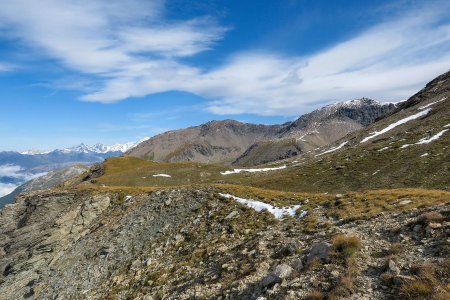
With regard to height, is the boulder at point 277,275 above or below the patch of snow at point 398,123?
below

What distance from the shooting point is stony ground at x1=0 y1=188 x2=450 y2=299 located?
15.8 m

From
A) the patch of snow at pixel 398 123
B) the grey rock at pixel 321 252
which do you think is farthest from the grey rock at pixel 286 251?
the patch of snow at pixel 398 123

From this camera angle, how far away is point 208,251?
26953 mm

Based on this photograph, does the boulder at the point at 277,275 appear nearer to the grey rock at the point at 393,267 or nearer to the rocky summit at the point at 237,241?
the rocky summit at the point at 237,241

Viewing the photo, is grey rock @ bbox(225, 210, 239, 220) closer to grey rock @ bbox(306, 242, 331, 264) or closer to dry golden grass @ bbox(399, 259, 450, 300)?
grey rock @ bbox(306, 242, 331, 264)

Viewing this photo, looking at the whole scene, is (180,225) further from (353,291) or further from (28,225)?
(28,225)

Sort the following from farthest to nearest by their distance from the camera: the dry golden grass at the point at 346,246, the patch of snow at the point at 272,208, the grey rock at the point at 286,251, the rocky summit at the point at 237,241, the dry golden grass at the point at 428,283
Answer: the patch of snow at the point at 272,208 < the grey rock at the point at 286,251 < the dry golden grass at the point at 346,246 < the rocky summit at the point at 237,241 < the dry golden grass at the point at 428,283

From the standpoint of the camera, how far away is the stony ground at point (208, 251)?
1579 cm

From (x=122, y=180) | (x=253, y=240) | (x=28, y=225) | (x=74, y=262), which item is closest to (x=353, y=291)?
(x=253, y=240)

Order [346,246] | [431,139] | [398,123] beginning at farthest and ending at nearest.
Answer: [398,123] < [431,139] < [346,246]

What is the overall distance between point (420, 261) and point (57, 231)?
38579 mm

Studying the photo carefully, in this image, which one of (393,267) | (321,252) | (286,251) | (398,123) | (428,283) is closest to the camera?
(428,283)

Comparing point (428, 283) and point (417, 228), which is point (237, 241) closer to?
point (417, 228)

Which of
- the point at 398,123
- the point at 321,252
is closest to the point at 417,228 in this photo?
the point at 321,252
